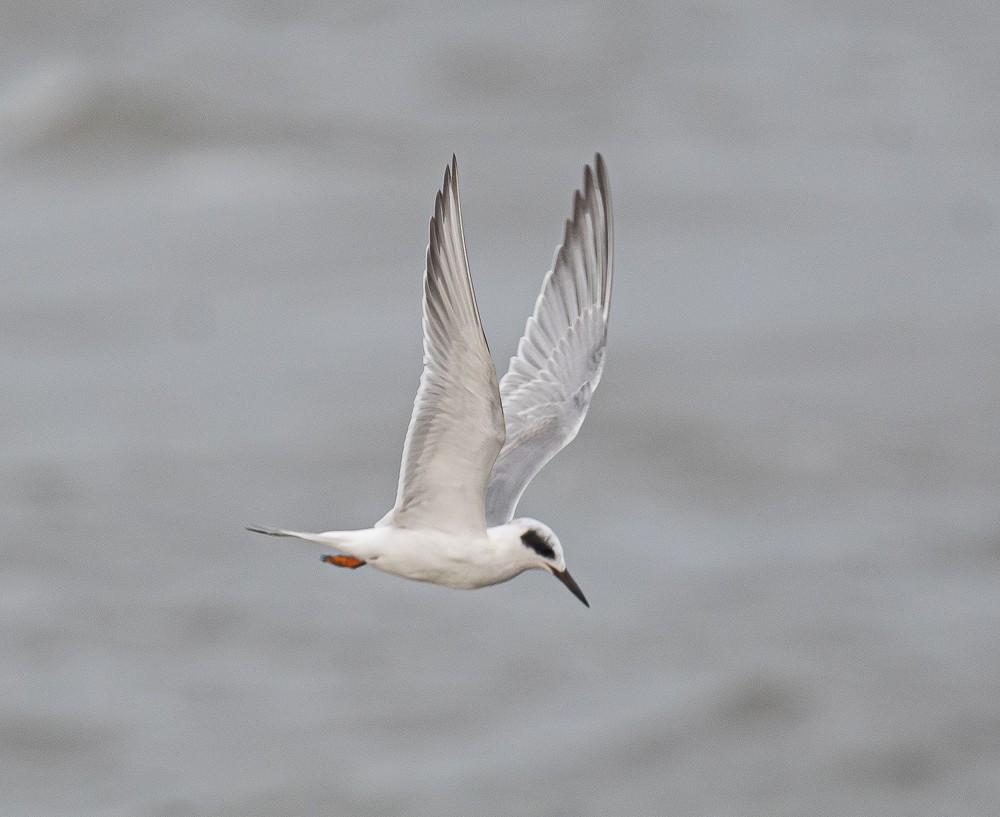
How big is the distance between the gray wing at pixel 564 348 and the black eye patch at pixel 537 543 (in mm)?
1019

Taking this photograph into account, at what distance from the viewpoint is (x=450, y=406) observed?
349 inches

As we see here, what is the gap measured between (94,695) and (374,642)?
3375mm

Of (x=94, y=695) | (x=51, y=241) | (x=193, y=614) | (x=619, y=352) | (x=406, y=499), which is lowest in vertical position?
(x=406, y=499)

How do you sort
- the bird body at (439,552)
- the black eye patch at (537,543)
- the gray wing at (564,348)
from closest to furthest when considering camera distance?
the bird body at (439,552) → the black eye patch at (537,543) → the gray wing at (564,348)

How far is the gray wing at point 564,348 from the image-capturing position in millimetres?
10578

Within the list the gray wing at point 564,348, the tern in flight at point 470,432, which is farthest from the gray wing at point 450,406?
the gray wing at point 564,348

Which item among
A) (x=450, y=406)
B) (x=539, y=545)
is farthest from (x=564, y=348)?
(x=450, y=406)

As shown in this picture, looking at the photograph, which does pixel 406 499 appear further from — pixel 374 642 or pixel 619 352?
pixel 619 352

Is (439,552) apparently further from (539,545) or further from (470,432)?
(470,432)

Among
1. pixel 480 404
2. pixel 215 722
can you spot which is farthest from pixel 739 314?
pixel 480 404

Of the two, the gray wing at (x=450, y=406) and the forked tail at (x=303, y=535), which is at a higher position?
the gray wing at (x=450, y=406)

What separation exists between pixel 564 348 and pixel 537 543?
213 cm

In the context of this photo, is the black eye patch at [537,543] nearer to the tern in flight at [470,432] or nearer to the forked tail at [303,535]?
the tern in flight at [470,432]

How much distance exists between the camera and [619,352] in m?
26.6
